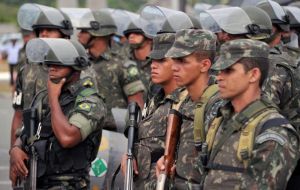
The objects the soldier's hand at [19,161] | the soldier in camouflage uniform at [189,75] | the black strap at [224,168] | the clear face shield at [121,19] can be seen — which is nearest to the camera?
the black strap at [224,168]

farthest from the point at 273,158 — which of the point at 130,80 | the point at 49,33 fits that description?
the point at 130,80

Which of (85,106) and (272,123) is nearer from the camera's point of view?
(272,123)

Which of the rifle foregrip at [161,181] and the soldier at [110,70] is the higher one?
the rifle foregrip at [161,181]

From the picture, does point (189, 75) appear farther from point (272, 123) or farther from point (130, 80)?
point (130, 80)

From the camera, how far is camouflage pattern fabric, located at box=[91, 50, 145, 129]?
31.1ft

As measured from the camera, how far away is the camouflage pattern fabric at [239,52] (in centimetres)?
490

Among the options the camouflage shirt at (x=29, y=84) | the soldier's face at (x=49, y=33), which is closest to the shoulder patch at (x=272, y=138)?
the camouflage shirt at (x=29, y=84)

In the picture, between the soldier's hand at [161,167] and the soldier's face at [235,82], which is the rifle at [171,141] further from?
the soldier's face at [235,82]

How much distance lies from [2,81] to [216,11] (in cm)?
2600

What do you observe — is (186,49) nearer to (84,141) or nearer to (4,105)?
(84,141)

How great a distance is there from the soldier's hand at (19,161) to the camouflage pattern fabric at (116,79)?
2.42 meters

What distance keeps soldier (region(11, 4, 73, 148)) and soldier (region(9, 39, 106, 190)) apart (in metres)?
0.84

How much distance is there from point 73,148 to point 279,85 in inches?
60.5

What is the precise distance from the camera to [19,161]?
22.9 ft
